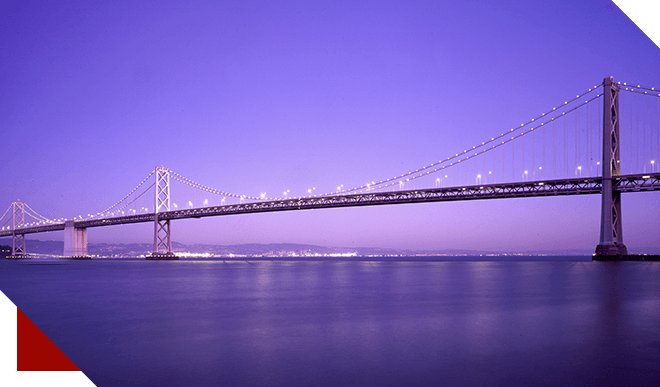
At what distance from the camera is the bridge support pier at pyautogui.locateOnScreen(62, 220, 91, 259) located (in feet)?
190

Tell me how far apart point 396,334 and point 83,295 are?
1234cm

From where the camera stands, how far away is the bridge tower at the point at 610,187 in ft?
113

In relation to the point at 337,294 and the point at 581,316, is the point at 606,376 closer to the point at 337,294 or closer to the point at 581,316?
the point at 581,316

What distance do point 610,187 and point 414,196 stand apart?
16517 millimetres

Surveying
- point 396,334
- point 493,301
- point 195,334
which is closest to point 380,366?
point 396,334

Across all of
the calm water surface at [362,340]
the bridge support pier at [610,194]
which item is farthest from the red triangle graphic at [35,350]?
the bridge support pier at [610,194]

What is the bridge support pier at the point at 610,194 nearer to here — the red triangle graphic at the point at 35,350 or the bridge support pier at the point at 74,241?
the red triangle graphic at the point at 35,350

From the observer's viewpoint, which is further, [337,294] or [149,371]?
[337,294]

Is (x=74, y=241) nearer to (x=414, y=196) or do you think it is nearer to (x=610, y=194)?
(x=414, y=196)

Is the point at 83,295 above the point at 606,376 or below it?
below

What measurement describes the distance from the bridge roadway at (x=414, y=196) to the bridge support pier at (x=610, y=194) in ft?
3.12

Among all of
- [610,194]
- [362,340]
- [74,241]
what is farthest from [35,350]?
[74,241]

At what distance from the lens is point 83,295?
15281 millimetres

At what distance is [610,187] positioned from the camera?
115 feet
